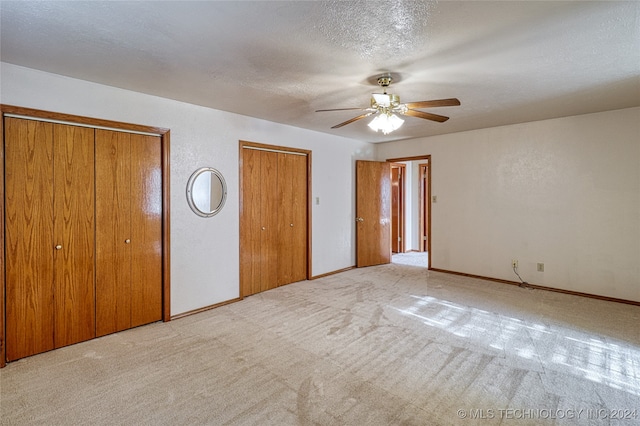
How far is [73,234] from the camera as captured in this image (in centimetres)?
289

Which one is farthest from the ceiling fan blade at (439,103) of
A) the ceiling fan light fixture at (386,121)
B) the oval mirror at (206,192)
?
the oval mirror at (206,192)

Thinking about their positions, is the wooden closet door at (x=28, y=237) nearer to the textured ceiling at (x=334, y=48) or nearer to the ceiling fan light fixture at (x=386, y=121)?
the textured ceiling at (x=334, y=48)

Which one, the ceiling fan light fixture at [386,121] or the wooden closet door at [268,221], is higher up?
the ceiling fan light fixture at [386,121]

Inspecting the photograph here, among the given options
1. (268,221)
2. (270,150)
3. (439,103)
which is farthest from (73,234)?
(439,103)

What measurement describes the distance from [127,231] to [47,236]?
2.02 ft

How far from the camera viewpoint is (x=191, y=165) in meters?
3.66

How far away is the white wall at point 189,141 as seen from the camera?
2.73 m

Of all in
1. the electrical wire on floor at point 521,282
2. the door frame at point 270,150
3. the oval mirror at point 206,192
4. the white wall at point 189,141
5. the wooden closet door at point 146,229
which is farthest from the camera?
the electrical wire on floor at point 521,282

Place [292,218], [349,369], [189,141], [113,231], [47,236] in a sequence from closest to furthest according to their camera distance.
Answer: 1. [349,369]
2. [47,236]
3. [113,231]
4. [189,141]
5. [292,218]

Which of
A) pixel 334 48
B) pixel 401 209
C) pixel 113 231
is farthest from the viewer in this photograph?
pixel 401 209

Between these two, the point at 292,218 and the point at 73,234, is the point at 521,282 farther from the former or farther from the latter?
the point at 73,234

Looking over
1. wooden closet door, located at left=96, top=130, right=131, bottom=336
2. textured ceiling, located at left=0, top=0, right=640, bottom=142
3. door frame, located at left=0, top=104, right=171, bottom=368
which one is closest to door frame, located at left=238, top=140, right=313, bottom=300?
textured ceiling, located at left=0, top=0, right=640, bottom=142

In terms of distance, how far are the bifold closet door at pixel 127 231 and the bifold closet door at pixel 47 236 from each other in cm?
9

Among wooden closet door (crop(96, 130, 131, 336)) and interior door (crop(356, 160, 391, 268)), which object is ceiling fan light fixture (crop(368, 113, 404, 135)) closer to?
wooden closet door (crop(96, 130, 131, 336))
